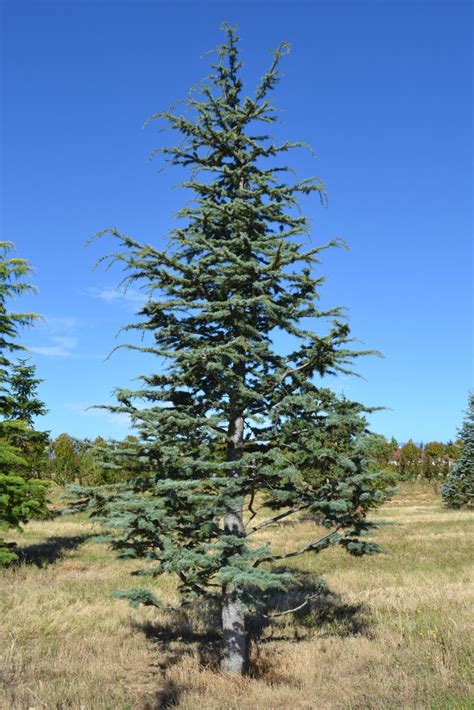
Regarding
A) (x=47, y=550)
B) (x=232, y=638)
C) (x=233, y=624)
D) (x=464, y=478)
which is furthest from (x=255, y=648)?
(x=464, y=478)

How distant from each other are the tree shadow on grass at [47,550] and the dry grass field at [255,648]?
1.89 m

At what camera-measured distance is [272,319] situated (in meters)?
9.73

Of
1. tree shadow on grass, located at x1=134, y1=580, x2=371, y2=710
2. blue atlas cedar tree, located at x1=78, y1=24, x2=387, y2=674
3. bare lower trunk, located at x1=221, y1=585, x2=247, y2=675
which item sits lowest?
tree shadow on grass, located at x1=134, y1=580, x2=371, y2=710

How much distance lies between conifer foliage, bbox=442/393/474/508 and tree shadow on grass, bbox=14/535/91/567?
26836mm

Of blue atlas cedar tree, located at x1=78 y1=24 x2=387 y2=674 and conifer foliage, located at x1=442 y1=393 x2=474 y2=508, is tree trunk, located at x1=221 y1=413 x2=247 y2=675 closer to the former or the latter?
blue atlas cedar tree, located at x1=78 y1=24 x2=387 y2=674

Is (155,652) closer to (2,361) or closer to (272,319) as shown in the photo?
(272,319)

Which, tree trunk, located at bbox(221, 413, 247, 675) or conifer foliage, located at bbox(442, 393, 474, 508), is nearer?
tree trunk, located at bbox(221, 413, 247, 675)

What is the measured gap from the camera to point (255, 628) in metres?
11.5

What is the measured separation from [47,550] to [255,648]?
45.4 feet

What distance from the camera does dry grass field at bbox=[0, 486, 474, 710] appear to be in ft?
24.5

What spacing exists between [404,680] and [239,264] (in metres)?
6.80

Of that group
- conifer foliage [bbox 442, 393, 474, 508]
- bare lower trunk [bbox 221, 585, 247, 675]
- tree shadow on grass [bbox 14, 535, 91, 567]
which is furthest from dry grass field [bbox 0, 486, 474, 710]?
conifer foliage [bbox 442, 393, 474, 508]

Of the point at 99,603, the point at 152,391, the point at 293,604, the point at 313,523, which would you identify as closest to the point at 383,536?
the point at 313,523

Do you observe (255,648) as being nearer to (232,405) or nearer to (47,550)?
(232,405)
